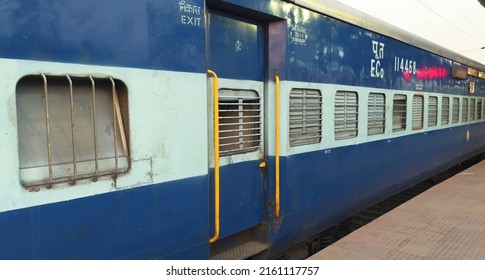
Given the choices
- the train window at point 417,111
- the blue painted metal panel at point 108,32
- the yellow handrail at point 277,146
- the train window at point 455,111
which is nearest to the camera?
the blue painted metal panel at point 108,32

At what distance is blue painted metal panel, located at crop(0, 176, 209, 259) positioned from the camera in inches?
77.7

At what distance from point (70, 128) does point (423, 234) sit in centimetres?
386

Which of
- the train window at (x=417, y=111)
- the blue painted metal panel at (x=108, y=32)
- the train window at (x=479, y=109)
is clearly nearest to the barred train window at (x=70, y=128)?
the blue painted metal panel at (x=108, y=32)

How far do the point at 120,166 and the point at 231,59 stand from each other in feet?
4.68

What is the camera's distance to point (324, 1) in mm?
4188

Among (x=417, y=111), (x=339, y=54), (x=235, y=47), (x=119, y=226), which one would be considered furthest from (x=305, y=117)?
(x=417, y=111)

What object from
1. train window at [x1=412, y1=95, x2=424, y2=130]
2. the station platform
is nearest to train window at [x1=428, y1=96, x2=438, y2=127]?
train window at [x1=412, y1=95, x2=424, y2=130]

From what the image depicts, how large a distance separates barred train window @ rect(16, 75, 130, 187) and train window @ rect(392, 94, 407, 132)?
15.5 feet

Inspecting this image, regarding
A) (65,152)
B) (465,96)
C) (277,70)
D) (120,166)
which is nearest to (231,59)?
(277,70)

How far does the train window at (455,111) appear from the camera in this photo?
29.6 feet

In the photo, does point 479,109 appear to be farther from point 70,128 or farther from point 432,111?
point 70,128

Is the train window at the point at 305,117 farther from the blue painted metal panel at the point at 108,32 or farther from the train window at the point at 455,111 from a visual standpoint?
the train window at the point at 455,111

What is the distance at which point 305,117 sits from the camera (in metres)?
4.03

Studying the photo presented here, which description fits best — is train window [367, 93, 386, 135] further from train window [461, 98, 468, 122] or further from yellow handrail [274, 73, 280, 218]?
train window [461, 98, 468, 122]
